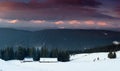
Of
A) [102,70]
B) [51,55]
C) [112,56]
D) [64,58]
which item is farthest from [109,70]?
[51,55]

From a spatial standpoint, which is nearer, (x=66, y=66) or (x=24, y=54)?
(x=66, y=66)

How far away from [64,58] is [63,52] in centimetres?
265

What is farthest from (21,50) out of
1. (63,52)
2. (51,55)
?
(63,52)

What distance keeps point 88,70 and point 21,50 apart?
259 ft

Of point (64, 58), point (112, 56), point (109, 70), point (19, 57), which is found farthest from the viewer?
point (19, 57)

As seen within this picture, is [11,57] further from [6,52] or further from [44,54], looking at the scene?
[44,54]

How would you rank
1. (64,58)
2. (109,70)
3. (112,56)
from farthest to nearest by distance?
(64,58)
(112,56)
(109,70)

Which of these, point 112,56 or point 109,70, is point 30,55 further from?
point 109,70

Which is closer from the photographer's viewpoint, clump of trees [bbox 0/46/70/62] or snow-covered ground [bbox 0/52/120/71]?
snow-covered ground [bbox 0/52/120/71]

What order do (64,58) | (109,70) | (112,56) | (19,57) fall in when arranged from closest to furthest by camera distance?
(109,70)
(112,56)
(64,58)
(19,57)

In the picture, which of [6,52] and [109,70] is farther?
[6,52]

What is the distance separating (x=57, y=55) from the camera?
12138 cm

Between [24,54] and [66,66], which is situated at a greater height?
[66,66]

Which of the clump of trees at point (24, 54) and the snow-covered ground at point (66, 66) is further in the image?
the clump of trees at point (24, 54)
